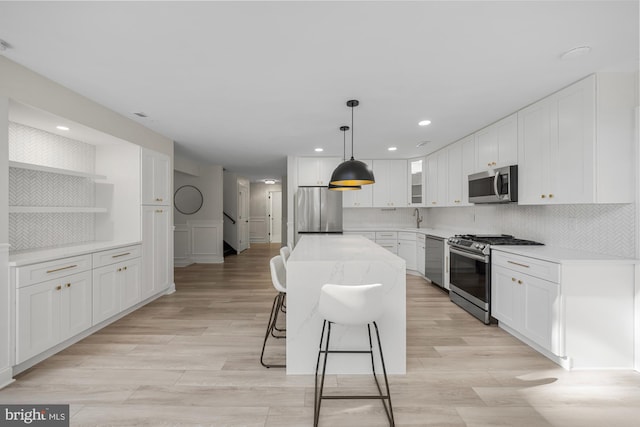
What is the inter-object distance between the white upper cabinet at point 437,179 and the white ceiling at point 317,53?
1624 mm

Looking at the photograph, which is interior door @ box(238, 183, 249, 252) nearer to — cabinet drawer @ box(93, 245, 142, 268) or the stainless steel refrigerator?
the stainless steel refrigerator

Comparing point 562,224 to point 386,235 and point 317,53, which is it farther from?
point 386,235

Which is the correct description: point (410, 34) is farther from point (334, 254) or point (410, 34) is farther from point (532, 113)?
point (532, 113)

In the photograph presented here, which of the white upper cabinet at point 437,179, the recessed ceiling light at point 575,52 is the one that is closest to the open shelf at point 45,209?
the recessed ceiling light at point 575,52

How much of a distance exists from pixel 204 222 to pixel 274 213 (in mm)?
4420

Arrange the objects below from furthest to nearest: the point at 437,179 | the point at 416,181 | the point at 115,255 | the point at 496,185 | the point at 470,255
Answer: the point at 416,181, the point at 437,179, the point at 470,255, the point at 496,185, the point at 115,255

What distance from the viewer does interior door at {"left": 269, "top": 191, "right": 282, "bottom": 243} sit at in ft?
37.7

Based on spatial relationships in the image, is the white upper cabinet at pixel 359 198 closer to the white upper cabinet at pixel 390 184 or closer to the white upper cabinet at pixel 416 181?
the white upper cabinet at pixel 390 184

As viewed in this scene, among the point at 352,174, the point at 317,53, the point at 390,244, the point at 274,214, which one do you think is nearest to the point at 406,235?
the point at 390,244

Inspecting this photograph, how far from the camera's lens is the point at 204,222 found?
23.8 ft

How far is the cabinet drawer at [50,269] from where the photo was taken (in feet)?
7.35

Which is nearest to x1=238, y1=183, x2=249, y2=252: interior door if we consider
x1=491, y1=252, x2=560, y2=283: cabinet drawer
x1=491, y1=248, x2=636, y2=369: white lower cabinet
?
x1=491, y1=252, x2=560, y2=283: cabinet drawer

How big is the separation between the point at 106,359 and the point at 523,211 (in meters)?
4.72

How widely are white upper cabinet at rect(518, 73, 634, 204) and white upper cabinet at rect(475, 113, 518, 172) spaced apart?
0.47 metres
